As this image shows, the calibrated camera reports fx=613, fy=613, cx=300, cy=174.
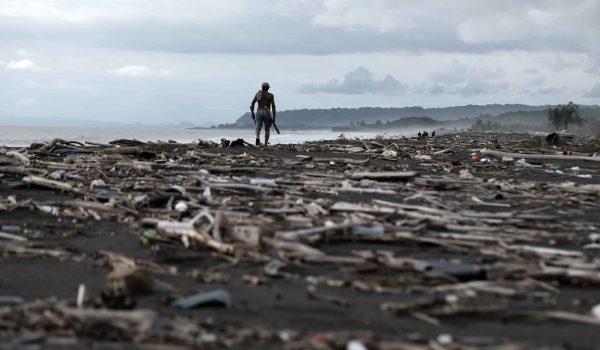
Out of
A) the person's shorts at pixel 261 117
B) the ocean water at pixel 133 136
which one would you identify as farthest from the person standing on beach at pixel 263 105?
the ocean water at pixel 133 136

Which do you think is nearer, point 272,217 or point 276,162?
point 272,217

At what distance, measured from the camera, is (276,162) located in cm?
1353

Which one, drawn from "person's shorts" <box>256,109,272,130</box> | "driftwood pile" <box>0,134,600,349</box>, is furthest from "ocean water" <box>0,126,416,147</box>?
"driftwood pile" <box>0,134,600,349</box>

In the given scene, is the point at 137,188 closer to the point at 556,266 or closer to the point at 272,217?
the point at 272,217

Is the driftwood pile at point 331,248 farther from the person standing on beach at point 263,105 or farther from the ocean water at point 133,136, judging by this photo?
the ocean water at point 133,136

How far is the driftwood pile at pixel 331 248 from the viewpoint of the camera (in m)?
3.49

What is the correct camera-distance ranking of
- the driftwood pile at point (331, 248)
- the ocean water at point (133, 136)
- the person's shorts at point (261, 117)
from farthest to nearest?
the ocean water at point (133, 136) → the person's shorts at point (261, 117) → the driftwood pile at point (331, 248)

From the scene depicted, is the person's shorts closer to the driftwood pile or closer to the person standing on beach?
the person standing on beach

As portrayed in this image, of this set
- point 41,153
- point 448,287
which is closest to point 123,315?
point 448,287

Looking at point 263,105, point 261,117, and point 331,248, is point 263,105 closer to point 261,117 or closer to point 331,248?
point 261,117

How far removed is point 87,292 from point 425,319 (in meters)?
2.27

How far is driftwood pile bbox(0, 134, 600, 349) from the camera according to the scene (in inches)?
137

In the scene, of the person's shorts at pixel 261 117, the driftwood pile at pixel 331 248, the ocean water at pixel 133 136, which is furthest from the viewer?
the ocean water at pixel 133 136

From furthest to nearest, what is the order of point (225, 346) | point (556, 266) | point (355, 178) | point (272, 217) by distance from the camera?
point (355, 178) → point (272, 217) → point (556, 266) → point (225, 346)
